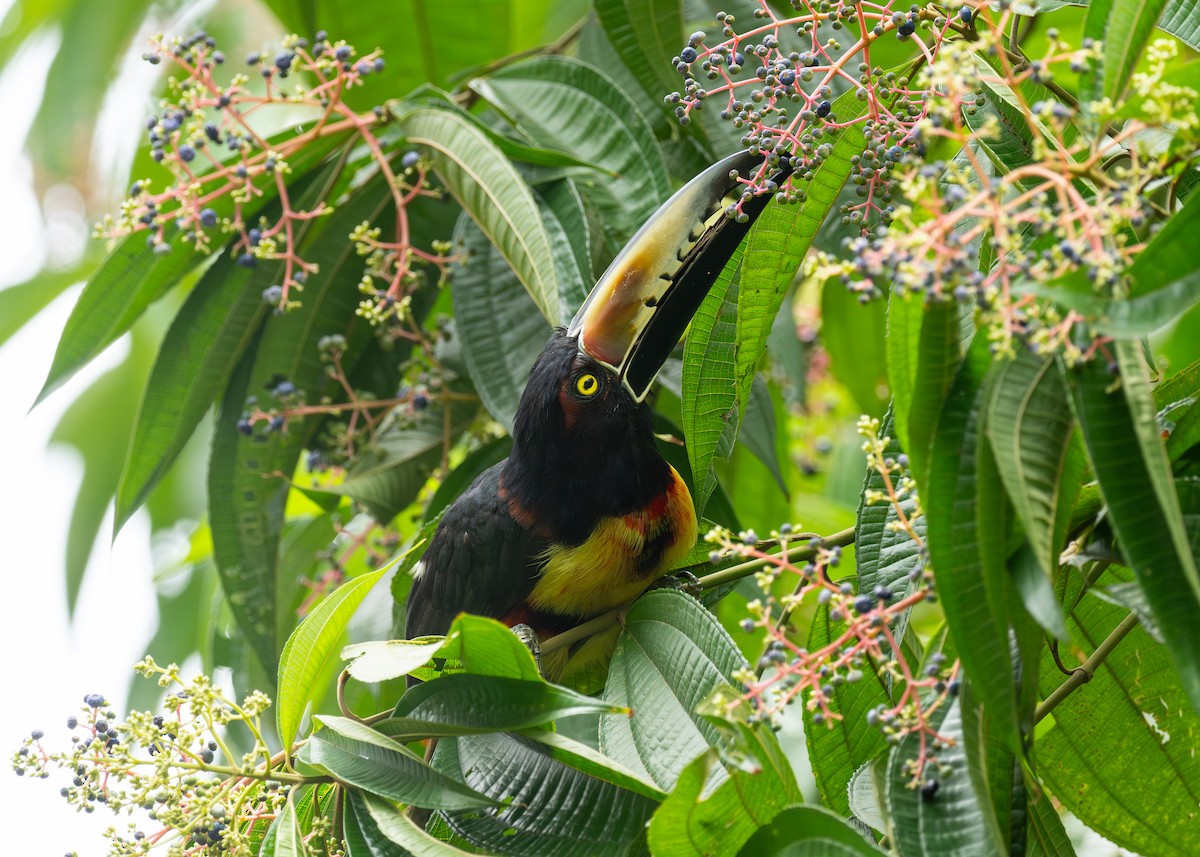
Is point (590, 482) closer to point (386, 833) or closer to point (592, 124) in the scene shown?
point (592, 124)

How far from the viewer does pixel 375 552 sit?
302cm

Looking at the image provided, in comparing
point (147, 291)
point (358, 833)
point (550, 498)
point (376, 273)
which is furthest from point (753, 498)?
point (358, 833)

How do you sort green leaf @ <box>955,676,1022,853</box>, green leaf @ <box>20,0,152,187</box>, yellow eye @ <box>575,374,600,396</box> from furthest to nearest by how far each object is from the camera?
green leaf @ <box>20,0,152,187</box>
yellow eye @ <box>575,374,600,396</box>
green leaf @ <box>955,676,1022,853</box>

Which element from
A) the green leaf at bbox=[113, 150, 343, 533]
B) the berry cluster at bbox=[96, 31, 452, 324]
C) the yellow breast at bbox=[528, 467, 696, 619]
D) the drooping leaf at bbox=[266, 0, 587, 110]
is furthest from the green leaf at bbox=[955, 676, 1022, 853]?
the drooping leaf at bbox=[266, 0, 587, 110]

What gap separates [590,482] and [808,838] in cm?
115

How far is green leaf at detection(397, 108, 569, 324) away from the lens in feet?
6.95

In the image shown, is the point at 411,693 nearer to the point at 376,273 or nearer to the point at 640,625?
the point at 640,625

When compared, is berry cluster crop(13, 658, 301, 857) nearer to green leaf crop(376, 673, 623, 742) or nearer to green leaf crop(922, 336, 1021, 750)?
green leaf crop(376, 673, 623, 742)

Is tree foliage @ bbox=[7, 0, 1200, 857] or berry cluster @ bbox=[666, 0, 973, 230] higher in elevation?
berry cluster @ bbox=[666, 0, 973, 230]

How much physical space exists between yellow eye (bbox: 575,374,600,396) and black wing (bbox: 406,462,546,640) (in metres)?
0.28

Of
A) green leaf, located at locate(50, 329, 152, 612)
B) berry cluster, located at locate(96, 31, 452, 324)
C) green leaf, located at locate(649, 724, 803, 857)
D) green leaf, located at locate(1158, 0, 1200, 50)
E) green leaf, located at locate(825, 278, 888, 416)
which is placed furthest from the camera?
green leaf, located at locate(50, 329, 152, 612)

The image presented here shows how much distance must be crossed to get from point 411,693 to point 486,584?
794mm

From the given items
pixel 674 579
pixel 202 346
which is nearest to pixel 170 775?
pixel 674 579

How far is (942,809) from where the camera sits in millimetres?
1226
